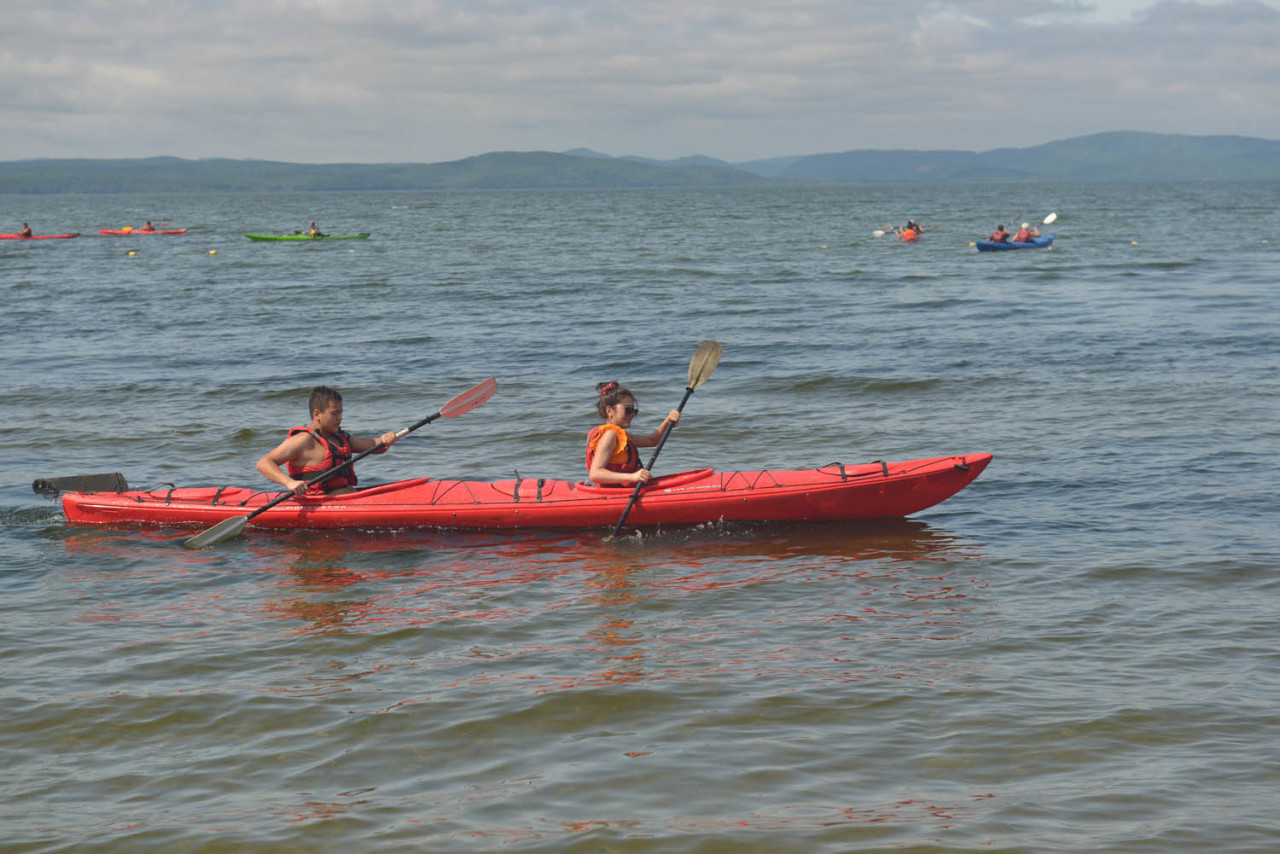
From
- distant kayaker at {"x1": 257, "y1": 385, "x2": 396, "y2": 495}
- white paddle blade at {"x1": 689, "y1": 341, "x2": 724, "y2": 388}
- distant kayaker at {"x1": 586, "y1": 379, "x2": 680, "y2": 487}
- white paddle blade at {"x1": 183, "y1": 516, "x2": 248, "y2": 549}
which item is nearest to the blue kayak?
white paddle blade at {"x1": 689, "y1": 341, "x2": 724, "y2": 388}

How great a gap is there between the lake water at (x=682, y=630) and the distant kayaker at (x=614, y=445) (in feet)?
1.68

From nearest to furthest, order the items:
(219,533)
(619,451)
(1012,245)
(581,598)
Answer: (581,598), (219,533), (619,451), (1012,245)

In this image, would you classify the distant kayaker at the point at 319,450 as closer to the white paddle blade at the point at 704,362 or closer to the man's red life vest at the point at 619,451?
the man's red life vest at the point at 619,451

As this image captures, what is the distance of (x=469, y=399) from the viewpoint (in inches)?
424

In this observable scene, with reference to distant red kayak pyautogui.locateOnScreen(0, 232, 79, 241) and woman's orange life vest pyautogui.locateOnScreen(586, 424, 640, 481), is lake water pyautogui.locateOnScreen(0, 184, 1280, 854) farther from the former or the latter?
distant red kayak pyautogui.locateOnScreen(0, 232, 79, 241)

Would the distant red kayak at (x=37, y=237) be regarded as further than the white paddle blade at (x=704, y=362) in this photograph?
Yes

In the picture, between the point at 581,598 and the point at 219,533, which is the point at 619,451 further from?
the point at 219,533

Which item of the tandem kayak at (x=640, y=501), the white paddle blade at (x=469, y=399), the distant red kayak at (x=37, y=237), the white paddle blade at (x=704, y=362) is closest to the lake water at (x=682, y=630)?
the tandem kayak at (x=640, y=501)

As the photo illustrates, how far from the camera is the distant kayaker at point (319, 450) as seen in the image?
9.42 metres

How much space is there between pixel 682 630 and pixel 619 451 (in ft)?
7.77

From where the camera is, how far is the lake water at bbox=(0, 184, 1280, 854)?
5137mm

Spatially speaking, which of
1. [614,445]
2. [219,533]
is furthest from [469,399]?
[219,533]

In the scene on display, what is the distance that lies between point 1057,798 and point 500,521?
17.6ft

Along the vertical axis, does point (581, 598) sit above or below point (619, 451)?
below
